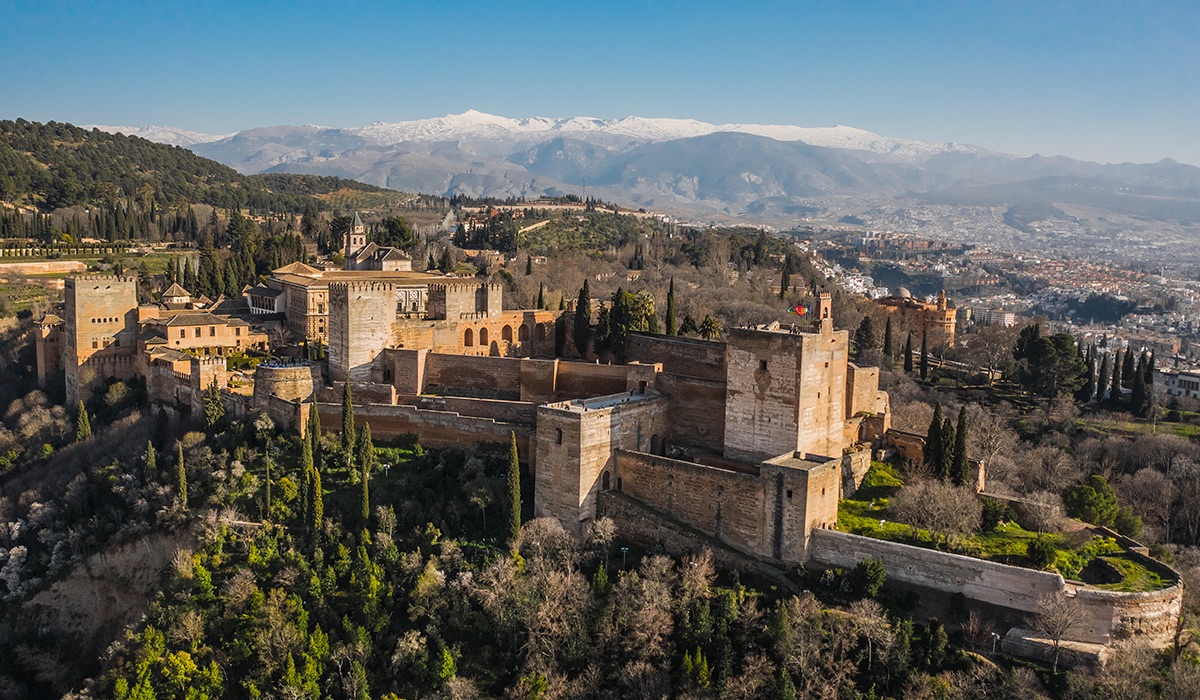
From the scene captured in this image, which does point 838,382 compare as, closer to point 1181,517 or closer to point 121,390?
point 1181,517

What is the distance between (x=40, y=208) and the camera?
7188cm

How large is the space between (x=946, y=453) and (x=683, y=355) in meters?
8.01

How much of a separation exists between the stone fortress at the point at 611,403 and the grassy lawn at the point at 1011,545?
2.24 ft

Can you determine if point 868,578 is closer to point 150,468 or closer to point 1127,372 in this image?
point 150,468

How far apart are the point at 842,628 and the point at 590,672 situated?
5.21m

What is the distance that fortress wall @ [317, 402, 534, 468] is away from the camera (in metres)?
26.8

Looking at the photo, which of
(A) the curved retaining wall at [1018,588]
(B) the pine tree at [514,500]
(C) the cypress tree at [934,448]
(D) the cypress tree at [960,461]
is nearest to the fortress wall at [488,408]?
(B) the pine tree at [514,500]

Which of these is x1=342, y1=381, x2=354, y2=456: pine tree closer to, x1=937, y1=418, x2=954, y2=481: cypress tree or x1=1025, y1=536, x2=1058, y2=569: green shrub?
x1=937, y1=418, x2=954, y2=481: cypress tree

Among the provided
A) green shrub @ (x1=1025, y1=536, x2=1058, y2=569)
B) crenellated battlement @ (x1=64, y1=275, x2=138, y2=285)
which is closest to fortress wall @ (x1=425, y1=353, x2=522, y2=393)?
crenellated battlement @ (x1=64, y1=275, x2=138, y2=285)

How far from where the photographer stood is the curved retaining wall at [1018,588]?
18797mm

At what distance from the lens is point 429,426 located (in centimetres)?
2764

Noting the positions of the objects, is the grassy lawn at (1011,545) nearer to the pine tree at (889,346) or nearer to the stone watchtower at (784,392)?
the stone watchtower at (784,392)

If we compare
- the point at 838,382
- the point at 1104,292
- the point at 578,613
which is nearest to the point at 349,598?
the point at 578,613

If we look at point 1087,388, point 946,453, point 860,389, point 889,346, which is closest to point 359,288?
point 860,389
